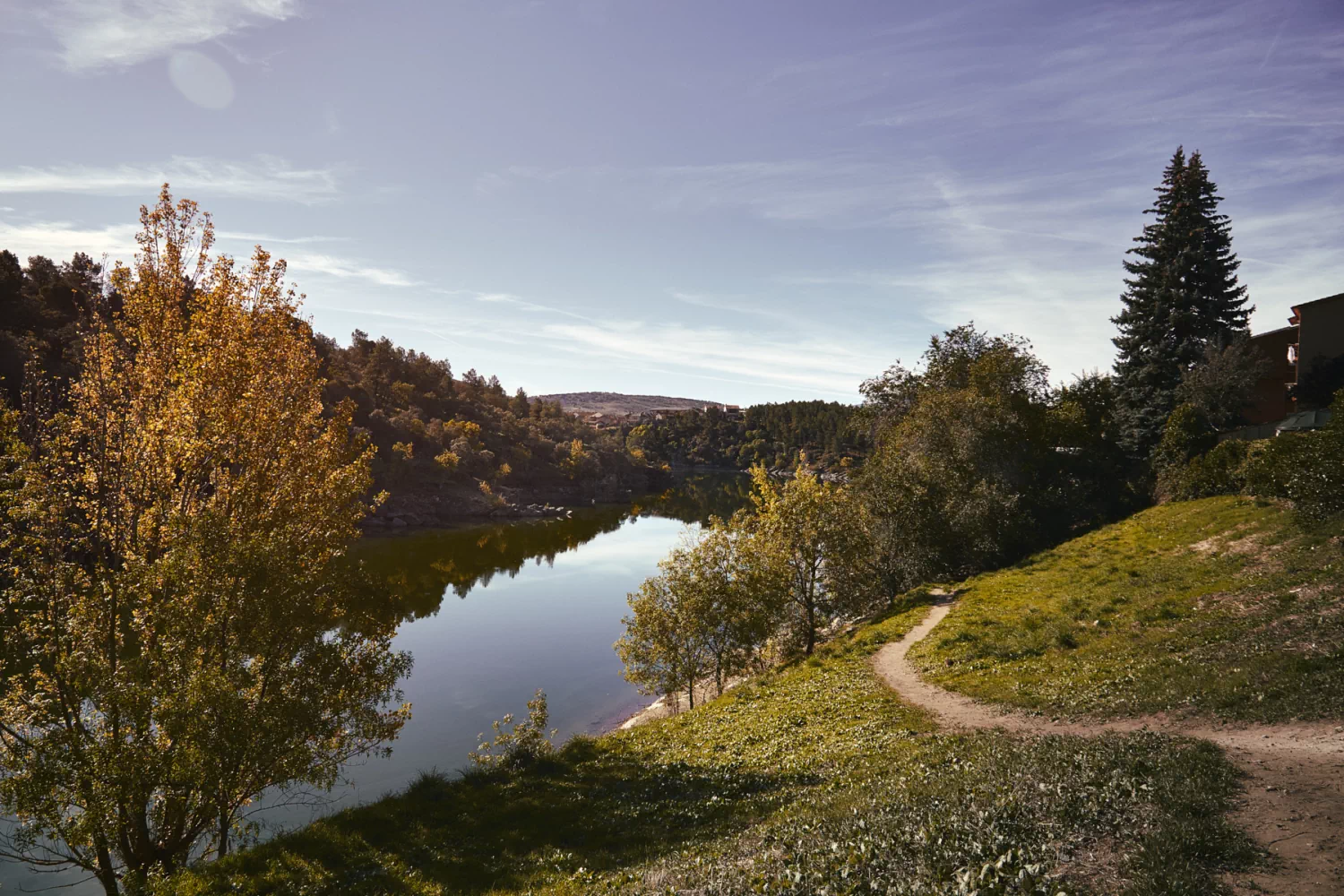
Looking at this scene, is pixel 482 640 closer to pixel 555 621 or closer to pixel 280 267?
pixel 555 621

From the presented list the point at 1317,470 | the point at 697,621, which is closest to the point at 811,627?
the point at 697,621

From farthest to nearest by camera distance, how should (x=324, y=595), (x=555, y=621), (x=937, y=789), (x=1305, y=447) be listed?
(x=555, y=621)
(x=1305, y=447)
(x=324, y=595)
(x=937, y=789)

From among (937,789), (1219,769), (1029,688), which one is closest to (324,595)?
(937,789)

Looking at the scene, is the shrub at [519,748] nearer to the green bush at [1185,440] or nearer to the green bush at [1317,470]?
the green bush at [1317,470]

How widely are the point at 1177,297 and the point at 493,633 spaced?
5779 centimetres

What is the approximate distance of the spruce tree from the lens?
150 ft

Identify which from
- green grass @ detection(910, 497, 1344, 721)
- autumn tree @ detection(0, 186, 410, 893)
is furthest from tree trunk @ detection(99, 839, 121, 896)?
green grass @ detection(910, 497, 1344, 721)

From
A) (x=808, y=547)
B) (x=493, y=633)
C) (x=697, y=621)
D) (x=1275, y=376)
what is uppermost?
(x=1275, y=376)

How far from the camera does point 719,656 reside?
115 feet

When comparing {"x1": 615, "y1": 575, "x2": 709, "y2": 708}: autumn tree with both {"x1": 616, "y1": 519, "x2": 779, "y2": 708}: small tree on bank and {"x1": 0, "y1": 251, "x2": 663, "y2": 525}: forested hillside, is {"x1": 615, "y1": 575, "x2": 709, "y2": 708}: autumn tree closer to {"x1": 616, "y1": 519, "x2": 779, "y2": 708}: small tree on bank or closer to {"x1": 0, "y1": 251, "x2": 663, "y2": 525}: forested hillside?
{"x1": 616, "y1": 519, "x2": 779, "y2": 708}: small tree on bank

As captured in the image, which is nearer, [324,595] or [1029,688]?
[324,595]

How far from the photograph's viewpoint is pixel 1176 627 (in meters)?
20.9

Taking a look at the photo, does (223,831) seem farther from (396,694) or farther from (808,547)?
(808,547)

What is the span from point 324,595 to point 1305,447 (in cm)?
3678
